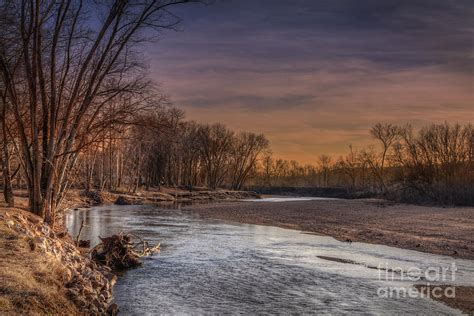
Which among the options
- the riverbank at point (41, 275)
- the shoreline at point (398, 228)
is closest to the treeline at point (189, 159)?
the shoreline at point (398, 228)

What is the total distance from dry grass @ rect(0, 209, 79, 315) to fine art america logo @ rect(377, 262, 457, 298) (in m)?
8.30

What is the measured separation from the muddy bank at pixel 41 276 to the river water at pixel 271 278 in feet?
3.88

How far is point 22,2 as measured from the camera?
15.1 m

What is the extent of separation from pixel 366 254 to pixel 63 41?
14654 millimetres

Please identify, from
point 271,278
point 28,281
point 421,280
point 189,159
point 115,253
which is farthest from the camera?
point 189,159

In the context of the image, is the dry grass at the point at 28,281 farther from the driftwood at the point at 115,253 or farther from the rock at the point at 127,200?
the rock at the point at 127,200

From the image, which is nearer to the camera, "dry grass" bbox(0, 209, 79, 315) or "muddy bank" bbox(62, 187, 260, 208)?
"dry grass" bbox(0, 209, 79, 315)

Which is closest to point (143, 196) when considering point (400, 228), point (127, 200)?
point (127, 200)

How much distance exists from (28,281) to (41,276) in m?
0.57

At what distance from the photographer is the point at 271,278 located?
14852mm

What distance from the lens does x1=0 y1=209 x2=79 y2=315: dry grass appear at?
777cm

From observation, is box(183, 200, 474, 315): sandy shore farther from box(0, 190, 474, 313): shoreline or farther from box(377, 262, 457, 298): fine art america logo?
box(377, 262, 457, 298): fine art america logo

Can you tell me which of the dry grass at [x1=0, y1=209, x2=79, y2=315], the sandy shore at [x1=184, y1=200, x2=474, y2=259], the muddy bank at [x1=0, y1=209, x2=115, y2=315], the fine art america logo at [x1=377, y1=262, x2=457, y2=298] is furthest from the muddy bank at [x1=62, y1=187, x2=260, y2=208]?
the fine art america logo at [x1=377, y1=262, x2=457, y2=298]

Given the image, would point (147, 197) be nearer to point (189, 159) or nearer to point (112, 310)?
point (189, 159)
